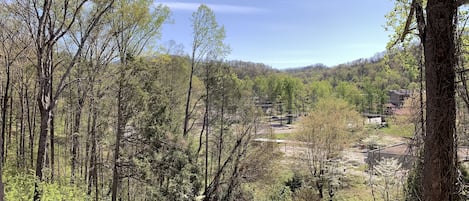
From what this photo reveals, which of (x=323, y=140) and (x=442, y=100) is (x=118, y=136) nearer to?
(x=442, y=100)

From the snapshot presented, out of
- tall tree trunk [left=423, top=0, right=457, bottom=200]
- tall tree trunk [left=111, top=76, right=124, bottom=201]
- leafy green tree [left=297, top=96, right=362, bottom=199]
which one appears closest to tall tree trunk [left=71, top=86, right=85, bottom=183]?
tall tree trunk [left=111, top=76, right=124, bottom=201]

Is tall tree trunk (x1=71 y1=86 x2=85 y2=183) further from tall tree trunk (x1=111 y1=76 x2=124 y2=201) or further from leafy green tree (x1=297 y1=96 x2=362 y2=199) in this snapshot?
leafy green tree (x1=297 y1=96 x2=362 y2=199)

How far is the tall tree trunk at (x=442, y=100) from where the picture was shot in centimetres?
184

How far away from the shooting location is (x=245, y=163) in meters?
11.8

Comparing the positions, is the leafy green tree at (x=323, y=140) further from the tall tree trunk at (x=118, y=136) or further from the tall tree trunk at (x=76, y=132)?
the tall tree trunk at (x=76, y=132)

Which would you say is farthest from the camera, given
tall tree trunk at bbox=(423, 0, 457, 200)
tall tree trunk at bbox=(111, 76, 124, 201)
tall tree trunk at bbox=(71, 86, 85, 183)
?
tall tree trunk at bbox=(111, 76, 124, 201)

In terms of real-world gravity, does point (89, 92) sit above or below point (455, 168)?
above

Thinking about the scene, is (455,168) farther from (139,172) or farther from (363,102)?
(363,102)

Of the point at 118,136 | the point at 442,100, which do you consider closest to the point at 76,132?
the point at 118,136

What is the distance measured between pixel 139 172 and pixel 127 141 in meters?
0.86

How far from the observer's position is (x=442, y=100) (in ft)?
6.06

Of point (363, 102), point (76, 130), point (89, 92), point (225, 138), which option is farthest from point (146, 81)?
point (363, 102)

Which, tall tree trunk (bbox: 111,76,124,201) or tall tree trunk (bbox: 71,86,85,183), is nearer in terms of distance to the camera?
tall tree trunk (bbox: 71,86,85,183)

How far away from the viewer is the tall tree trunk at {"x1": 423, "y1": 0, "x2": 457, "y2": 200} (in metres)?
1.84
